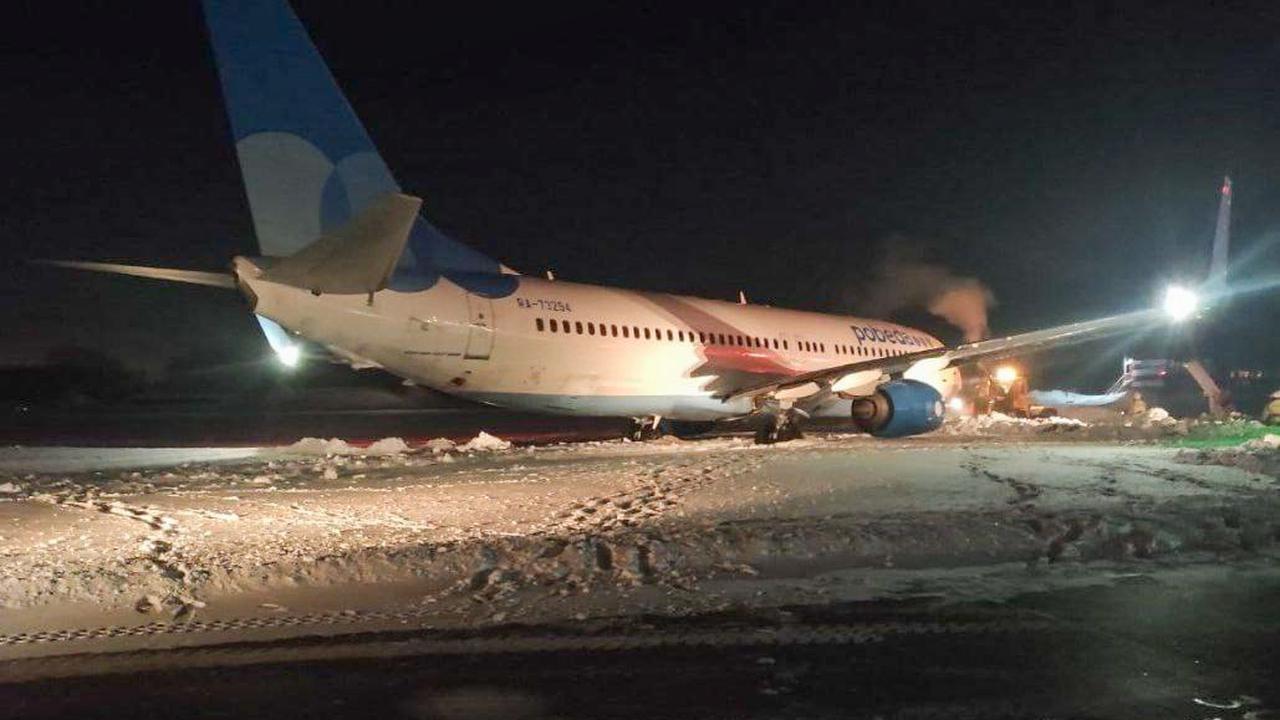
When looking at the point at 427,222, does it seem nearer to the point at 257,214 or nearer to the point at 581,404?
the point at 257,214

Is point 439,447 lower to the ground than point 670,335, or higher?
lower

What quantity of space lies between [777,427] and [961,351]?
13.5 ft

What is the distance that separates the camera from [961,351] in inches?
881

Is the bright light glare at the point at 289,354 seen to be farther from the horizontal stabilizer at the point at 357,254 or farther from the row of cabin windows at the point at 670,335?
the row of cabin windows at the point at 670,335

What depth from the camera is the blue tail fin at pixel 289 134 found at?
15688mm

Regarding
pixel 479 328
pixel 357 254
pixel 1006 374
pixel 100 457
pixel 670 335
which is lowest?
pixel 100 457

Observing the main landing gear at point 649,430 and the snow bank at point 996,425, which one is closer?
the main landing gear at point 649,430

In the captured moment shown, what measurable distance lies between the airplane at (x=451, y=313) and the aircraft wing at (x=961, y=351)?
5cm

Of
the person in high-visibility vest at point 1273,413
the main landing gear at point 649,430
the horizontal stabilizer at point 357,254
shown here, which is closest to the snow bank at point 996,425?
the person in high-visibility vest at point 1273,413

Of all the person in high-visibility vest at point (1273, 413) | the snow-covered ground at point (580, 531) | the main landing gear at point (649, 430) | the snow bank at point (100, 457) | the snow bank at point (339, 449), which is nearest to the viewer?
the snow-covered ground at point (580, 531)

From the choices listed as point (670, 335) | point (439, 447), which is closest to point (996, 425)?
point (670, 335)

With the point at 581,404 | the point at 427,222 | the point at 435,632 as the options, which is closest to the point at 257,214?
the point at 427,222

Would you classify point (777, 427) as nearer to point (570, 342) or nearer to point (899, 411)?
point (899, 411)

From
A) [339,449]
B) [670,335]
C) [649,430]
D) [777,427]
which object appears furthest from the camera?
[649,430]
